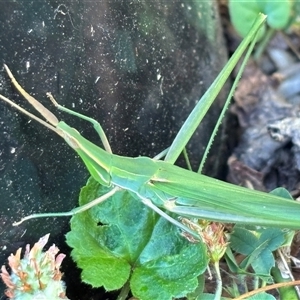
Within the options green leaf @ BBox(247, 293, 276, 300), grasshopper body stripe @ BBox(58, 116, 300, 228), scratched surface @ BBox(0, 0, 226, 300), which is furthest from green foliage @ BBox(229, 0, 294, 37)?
green leaf @ BBox(247, 293, 276, 300)

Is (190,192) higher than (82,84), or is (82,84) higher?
(82,84)

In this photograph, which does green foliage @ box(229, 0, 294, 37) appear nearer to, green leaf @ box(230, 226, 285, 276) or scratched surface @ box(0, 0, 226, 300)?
scratched surface @ box(0, 0, 226, 300)

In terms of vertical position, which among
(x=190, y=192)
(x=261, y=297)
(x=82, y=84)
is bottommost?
(x=261, y=297)

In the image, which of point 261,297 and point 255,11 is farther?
point 255,11

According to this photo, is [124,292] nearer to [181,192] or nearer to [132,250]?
[132,250]

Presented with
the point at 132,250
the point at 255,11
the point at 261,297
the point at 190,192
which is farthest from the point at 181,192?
the point at 255,11

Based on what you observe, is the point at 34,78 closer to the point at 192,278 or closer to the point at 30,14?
the point at 30,14
